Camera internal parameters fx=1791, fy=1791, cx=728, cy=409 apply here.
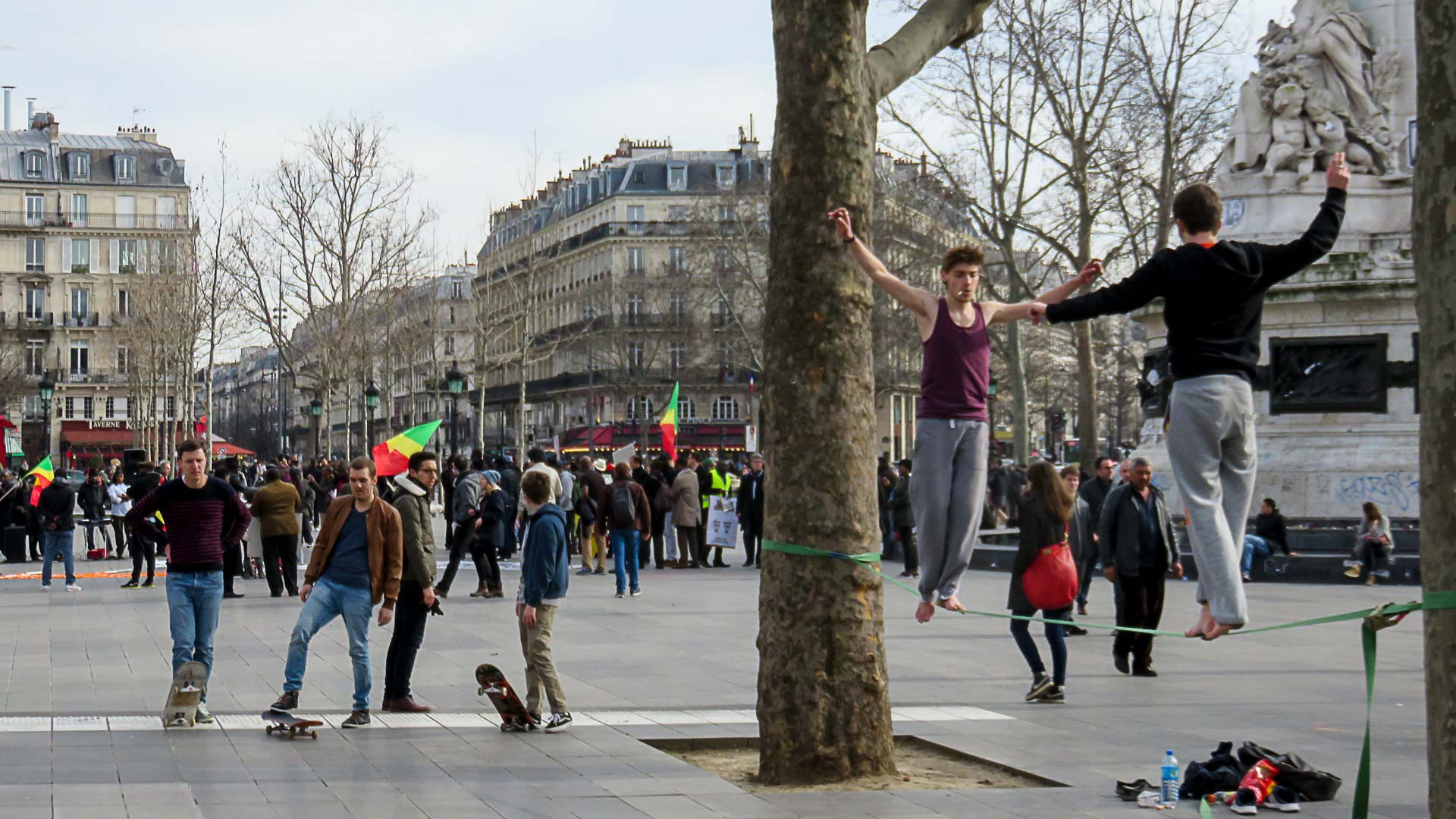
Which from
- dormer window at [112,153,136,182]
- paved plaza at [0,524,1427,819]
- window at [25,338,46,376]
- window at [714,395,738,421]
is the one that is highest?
dormer window at [112,153,136,182]

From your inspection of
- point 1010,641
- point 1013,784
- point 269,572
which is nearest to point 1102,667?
point 1010,641

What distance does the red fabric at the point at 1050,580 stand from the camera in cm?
1216

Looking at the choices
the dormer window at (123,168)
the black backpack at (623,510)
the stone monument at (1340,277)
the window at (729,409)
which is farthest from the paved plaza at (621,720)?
the dormer window at (123,168)

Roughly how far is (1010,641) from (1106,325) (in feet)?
141

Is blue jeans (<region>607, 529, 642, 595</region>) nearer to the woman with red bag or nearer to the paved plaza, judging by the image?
the paved plaza

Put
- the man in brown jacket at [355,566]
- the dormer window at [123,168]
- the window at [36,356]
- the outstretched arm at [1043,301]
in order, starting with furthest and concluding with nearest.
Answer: the dormer window at [123,168] < the window at [36,356] < the man in brown jacket at [355,566] < the outstretched arm at [1043,301]

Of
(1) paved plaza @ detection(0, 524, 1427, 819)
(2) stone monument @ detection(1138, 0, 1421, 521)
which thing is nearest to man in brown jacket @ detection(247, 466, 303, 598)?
(1) paved plaza @ detection(0, 524, 1427, 819)

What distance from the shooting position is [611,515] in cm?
2173

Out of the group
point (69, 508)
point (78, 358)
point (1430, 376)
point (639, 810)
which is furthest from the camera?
point (78, 358)

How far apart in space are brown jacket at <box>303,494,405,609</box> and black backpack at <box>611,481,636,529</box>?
10269 mm

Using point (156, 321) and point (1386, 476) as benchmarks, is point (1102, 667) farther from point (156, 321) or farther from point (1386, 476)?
point (156, 321)

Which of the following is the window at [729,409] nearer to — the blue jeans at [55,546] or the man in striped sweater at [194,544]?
the blue jeans at [55,546]

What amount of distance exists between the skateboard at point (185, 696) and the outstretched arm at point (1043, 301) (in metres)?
5.88

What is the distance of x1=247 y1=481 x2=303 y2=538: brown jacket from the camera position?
67.4 ft
